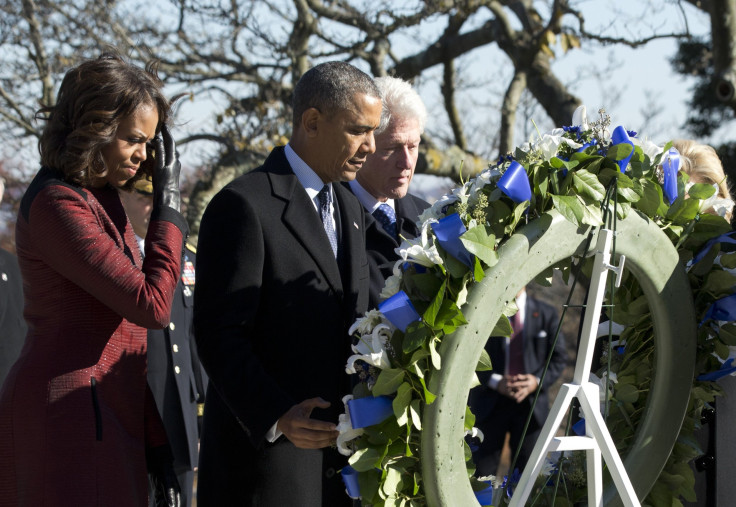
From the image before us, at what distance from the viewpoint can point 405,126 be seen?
3562mm

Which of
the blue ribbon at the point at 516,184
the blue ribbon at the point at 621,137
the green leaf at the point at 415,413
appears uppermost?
the blue ribbon at the point at 621,137

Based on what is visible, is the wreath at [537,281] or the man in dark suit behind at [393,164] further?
the man in dark suit behind at [393,164]

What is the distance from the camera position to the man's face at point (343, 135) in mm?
2635

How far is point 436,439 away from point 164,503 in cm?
87

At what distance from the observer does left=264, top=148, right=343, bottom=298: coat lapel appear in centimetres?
252

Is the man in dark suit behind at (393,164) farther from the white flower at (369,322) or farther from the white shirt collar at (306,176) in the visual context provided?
the white flower at (369,322)

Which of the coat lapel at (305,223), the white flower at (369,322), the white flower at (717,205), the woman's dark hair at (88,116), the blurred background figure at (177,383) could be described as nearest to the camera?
the white flower at (369,322)

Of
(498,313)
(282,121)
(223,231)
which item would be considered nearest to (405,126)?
(223,231)

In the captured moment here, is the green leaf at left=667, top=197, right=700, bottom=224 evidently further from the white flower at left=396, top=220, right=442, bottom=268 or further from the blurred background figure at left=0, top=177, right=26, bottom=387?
the blurred background figure at left=0, top=177, right=26, bottom=387

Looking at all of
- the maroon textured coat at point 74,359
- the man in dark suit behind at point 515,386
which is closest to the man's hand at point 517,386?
the man in dark suit behind at point 515,386

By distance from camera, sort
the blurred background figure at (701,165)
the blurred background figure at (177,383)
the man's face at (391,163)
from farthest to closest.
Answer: the blurred background figure at (177,383)
the man's face at (391,163)
the blurred background figure at (701,165)

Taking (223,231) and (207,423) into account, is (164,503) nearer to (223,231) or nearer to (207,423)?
(207,423)

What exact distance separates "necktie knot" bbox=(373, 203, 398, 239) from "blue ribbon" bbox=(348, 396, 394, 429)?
147 centimetres

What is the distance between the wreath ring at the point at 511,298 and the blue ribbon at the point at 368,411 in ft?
0.32
